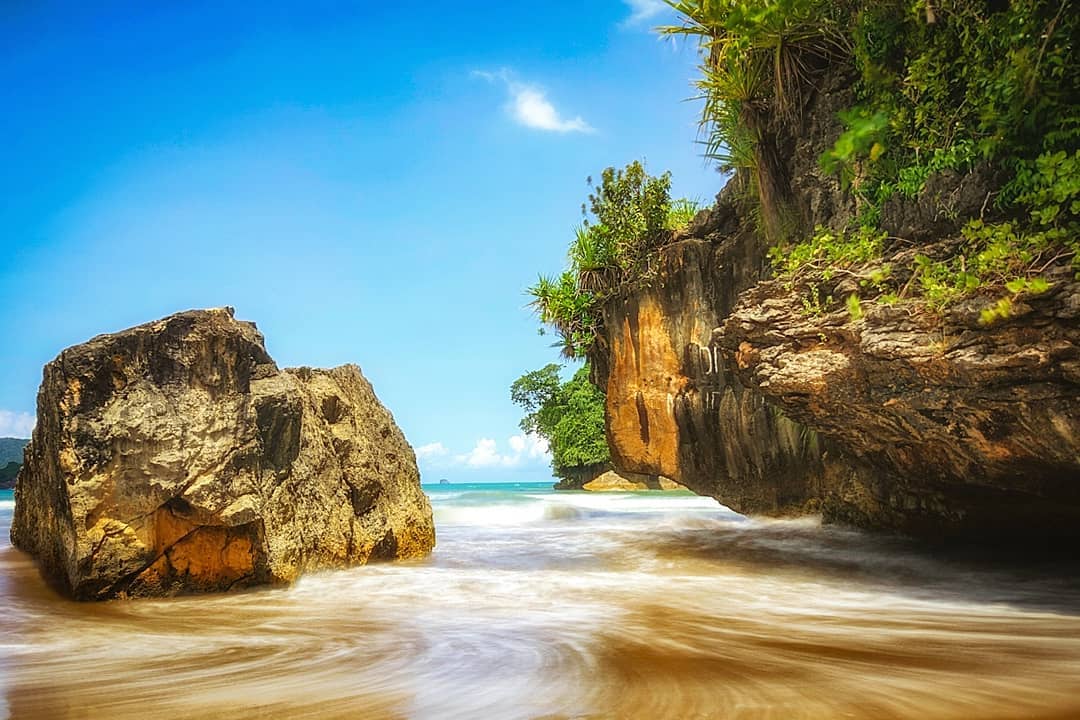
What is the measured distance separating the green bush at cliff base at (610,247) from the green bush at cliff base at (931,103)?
2563 mm

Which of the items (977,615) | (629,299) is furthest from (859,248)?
(629,299)

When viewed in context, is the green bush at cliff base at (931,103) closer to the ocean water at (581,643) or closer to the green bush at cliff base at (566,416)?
the ocean water at (581,643)

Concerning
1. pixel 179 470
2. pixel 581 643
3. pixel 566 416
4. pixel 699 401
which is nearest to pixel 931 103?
pixel 699 401

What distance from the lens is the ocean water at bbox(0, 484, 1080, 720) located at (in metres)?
2.88

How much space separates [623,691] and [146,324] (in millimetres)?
5604

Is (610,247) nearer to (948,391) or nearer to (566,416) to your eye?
(948,391)

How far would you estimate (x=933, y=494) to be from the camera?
7543 mm

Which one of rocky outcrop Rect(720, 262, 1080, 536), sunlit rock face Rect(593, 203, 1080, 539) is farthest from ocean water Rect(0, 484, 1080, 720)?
sunlit rock face Rect(593, 203, 1080, 539)

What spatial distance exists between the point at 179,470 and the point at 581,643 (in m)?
3.97

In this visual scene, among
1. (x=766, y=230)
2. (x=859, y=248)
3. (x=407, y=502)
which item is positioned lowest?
(x=407, y=502)

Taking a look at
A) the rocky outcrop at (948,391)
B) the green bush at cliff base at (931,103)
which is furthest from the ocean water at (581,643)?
the green bush at cliff base at (931,103)

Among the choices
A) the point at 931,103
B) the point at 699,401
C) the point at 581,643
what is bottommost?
the point at 581,643

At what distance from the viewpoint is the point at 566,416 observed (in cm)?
3728

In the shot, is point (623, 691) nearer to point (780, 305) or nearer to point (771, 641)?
point (771, 641)
